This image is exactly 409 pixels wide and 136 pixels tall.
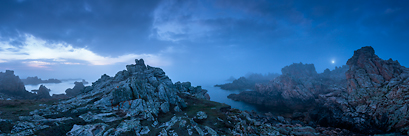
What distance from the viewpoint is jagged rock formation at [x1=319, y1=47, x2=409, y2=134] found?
38.4 m

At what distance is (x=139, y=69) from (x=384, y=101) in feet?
286

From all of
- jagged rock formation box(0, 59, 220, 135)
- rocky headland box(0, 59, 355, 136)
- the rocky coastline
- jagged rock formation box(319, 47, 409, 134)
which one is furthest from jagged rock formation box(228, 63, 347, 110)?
jagged rock formation box(0, 59, 220, 135)

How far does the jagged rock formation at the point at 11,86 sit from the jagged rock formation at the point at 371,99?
453 ft

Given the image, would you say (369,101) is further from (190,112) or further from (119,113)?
(119,113)

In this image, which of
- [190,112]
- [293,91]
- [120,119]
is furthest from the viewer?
[293,91]

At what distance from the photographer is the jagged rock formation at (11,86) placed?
65244mm

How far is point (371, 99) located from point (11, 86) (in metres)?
157

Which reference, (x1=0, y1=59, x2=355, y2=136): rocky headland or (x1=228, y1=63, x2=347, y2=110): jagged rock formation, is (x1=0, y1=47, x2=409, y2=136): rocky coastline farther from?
(x1=228, y1=63, x2=347, y2=110): jagged rock formation

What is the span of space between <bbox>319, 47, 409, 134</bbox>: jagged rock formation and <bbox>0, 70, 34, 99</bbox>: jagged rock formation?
13812 centimetres

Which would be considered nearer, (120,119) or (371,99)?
(120,119)

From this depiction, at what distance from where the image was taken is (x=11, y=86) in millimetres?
66875

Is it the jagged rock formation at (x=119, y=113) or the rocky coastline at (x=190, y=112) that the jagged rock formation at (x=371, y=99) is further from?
the jagged rock formation at (x=119, y=113)

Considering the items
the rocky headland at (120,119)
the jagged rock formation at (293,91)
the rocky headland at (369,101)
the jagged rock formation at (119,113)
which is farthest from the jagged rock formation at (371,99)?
the jagged rock formation at (119,113)

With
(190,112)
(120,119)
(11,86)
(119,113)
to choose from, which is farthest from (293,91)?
(11,86)
